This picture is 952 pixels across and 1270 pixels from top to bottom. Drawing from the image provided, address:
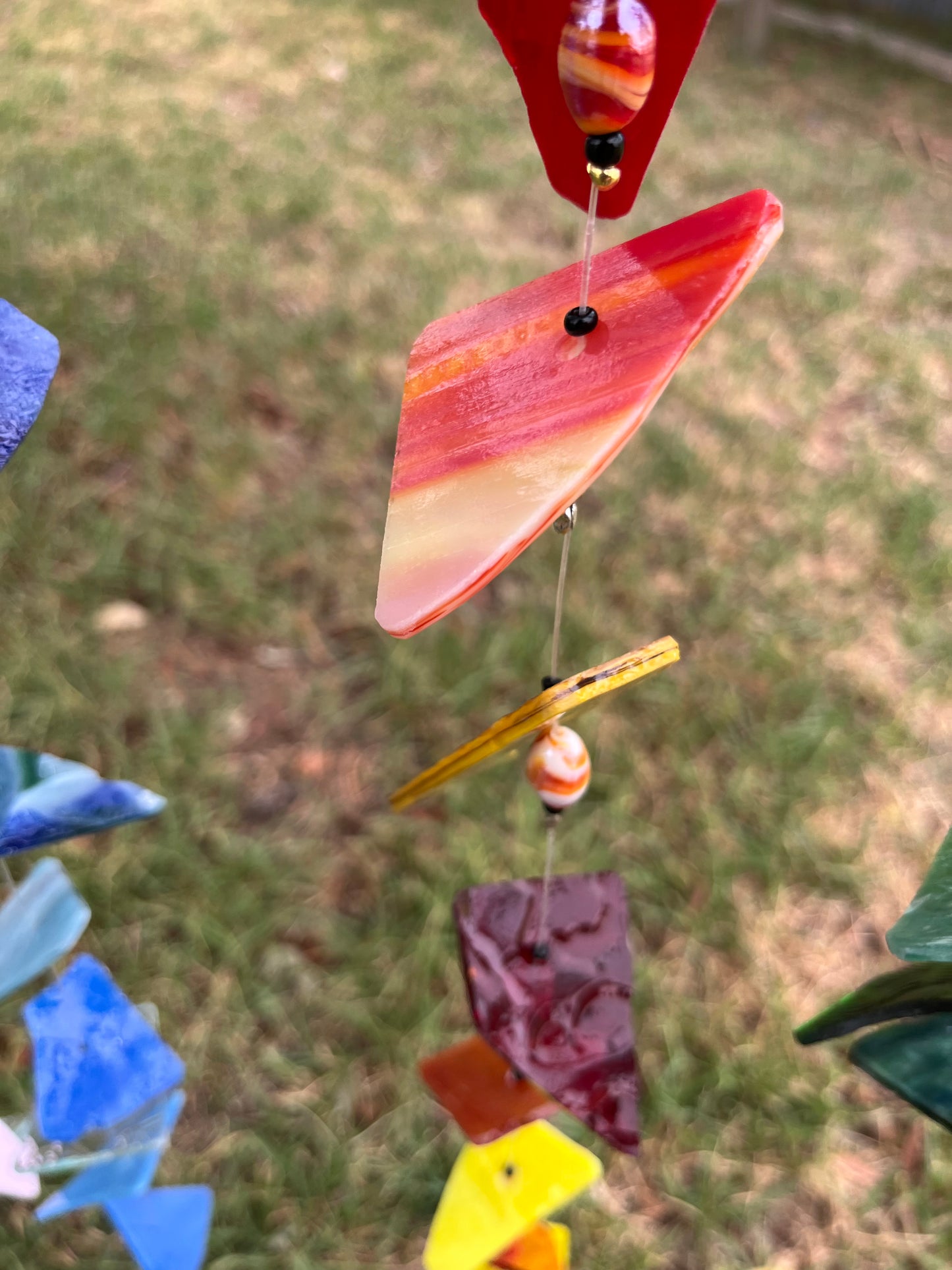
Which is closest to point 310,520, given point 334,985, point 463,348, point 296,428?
point 296,428

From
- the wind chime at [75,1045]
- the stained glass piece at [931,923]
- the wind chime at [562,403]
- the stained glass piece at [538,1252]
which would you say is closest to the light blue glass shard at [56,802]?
the wind chime at [75,1045]

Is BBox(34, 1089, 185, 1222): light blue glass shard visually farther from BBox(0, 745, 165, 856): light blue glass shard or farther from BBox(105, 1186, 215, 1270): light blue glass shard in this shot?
BBox(0, 745, 165, 856): light blue glass shard

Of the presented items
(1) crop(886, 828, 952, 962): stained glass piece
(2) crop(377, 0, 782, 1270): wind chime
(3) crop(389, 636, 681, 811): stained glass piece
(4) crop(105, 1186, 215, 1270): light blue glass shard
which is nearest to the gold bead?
(2) crop(377, 0, 782, 1270): wind chime

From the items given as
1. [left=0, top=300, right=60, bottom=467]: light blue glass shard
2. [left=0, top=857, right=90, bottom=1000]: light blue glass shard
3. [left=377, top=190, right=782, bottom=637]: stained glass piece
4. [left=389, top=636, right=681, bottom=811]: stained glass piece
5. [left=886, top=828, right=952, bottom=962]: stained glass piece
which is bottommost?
[left=0, top=857, right=90, bottom=1000]: light blue glass shard

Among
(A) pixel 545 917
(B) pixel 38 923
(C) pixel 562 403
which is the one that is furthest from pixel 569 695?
(B) pixel 38 923

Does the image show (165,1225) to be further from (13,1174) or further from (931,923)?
(931,923)

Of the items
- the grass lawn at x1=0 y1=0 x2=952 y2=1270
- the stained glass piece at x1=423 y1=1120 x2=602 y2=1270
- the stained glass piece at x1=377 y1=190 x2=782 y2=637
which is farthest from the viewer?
the grass lawn at x1=0 y1=0 x2=952 y2=1270
